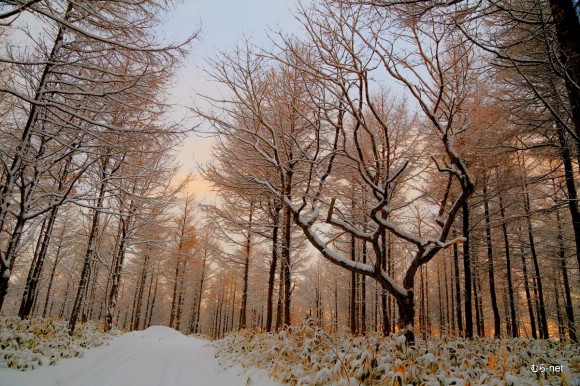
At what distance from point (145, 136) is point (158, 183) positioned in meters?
7.33

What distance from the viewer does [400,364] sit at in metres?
3.42

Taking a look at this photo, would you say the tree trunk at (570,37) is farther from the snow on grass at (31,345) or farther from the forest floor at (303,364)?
the snow on grass at (31,345)

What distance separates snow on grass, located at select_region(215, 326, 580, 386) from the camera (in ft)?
10.4

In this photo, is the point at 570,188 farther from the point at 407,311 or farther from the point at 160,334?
the point at 160,334

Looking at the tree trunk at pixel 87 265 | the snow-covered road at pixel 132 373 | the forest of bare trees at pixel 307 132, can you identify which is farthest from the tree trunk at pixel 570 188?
the tree trunk at pixel 87 265

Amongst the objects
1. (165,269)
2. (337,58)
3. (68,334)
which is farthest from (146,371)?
(165,269)

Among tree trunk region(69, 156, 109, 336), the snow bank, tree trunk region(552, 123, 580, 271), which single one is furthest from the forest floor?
the snow bank

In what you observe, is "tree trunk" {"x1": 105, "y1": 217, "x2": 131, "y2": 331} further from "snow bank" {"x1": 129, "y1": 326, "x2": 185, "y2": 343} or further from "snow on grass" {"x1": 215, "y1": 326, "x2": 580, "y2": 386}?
"snow on grass" {"x1": 215, "y1": 326, "x2": 580, "y2": 386}

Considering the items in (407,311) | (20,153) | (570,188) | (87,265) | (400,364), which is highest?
(570,188)

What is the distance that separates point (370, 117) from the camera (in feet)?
35.0

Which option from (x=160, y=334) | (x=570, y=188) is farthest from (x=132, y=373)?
(x=570, y=188)

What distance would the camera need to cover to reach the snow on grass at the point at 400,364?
318cm

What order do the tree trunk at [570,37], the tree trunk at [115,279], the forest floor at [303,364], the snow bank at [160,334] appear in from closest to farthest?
the forest floor at [303,364], the tree trunk at [570,37], the tree trunk at [115,279], the snow bank at [160,334]

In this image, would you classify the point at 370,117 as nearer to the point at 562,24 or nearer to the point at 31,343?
the point at 562,24
